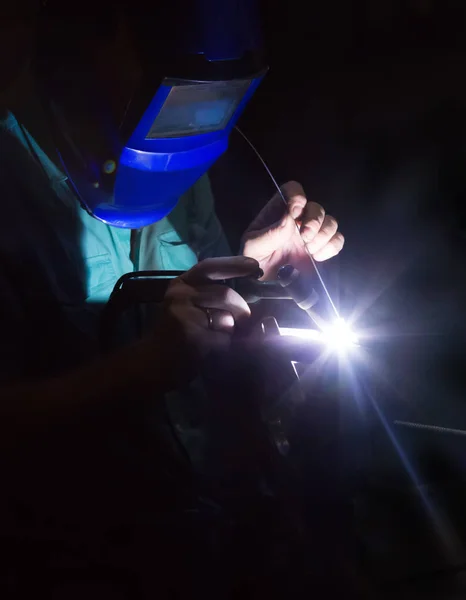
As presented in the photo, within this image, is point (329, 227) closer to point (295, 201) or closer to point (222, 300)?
point (295, 201)

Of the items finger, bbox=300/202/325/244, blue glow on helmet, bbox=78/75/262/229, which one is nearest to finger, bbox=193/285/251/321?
blue glow on helmet, bbox=78/75/262/229

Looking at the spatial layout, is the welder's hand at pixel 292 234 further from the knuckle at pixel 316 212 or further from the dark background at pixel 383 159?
the dark background at pixel 383 159

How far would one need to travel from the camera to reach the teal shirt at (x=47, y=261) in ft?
3.57

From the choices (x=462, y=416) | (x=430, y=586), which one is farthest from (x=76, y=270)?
(x=462, y=416)

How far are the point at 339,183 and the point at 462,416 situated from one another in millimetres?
870

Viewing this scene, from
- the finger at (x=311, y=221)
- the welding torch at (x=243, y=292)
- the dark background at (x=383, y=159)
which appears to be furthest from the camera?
the dark background at (x=383, y=159)

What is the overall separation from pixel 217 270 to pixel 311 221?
417 mm

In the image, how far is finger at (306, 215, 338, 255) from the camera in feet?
4.51

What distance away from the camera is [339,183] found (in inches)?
76.4

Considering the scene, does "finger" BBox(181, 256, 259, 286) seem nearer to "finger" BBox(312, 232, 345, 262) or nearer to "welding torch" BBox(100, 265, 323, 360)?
"welding torch" BBox(100, 265, 323, 360)

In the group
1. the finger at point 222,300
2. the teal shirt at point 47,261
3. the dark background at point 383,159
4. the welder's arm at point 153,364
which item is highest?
the dark background at point 383,159

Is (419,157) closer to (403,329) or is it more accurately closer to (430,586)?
(403,329)

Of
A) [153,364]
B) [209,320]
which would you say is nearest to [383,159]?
[209,320]

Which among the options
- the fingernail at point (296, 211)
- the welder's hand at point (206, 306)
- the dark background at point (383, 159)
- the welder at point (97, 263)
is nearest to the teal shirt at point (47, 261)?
the welder at point (97, 263)
